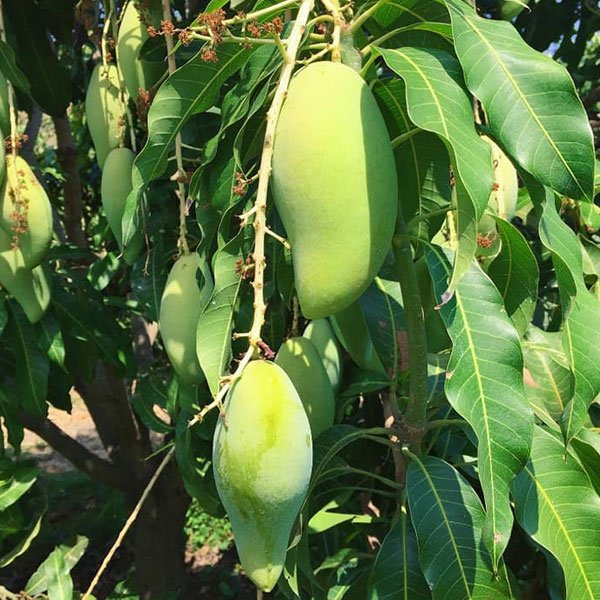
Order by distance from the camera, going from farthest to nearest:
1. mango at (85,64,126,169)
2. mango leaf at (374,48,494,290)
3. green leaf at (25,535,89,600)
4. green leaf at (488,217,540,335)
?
green leaf at (25,535,89,600), mango at (85,64,126,169), green leaf at (488,217,540,335), mango leaf at (374,48,494,290)

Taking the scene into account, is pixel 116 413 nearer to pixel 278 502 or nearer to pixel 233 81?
pixel 233 81

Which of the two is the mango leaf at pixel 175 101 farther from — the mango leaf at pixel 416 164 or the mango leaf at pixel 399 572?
the mango leaf at pixel 399 572

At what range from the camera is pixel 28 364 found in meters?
1.52

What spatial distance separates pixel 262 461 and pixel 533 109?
0.37 m

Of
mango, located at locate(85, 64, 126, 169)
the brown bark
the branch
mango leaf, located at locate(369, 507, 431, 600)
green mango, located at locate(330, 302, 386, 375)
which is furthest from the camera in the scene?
the branch

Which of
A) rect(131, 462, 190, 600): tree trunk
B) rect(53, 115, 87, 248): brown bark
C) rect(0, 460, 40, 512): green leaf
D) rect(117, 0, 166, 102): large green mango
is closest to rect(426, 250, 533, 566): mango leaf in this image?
rect(117, 0, 166, 102): large green mango

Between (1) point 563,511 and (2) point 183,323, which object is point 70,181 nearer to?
(2) point 183,323

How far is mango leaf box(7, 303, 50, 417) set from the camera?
1.50 metres

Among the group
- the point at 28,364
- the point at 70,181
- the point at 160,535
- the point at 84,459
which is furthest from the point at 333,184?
the point at 160,535

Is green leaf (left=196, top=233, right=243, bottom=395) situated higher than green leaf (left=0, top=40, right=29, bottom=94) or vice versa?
green leaf (left=0, top=40, right=29, bottom=94)

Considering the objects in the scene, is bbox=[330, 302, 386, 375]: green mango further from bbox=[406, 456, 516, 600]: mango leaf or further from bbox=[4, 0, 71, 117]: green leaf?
bbox=[4, 0, 71, 117]: green leaf

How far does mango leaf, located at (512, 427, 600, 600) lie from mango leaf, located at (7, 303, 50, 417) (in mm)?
1034

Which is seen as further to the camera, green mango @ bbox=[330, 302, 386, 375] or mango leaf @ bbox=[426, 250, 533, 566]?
green mango @ bbox=[330, 302, 386, 375]

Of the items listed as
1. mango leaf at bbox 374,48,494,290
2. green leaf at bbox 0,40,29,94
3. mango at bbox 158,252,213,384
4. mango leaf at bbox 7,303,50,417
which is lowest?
mango leaf at bbox 7,303,50,417
